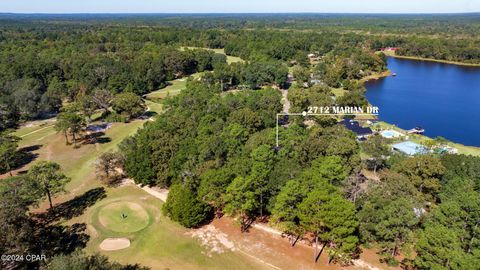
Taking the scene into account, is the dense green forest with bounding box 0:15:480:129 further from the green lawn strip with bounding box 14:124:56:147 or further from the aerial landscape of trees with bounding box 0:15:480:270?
the green lawn strip with bounding box 14:124:56:147

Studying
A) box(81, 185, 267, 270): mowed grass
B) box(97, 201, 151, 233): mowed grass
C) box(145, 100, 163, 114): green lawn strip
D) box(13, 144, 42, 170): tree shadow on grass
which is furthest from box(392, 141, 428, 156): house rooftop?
box(13, 144, 42, 170): tree shadow on grass

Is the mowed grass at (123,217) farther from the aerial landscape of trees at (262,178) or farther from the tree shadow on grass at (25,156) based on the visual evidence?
the tree shadow on grass at (25,156)

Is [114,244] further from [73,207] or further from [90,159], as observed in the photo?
[90,159]

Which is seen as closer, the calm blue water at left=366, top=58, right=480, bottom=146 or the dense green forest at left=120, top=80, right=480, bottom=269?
the dense green forest at left=120, top=80, right=480, bottom=269

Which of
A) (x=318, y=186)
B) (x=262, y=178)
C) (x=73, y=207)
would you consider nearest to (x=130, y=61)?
(x=73, y=207)

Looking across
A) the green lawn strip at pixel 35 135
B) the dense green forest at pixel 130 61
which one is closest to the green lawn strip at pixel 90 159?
the green lawn strip at pixel 35 135

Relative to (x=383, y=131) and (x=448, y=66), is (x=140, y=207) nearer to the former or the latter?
(x=383, y=131)

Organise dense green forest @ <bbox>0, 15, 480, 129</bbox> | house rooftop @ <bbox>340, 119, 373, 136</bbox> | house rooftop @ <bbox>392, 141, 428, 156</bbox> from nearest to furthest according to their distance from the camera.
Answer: house rooftop @ <bbox>392, 141, 428, 156</bbox> → house rooftop @ <bbox>340, 119, 373, 136</bbox> → dense green forest @ <bbox>0, 15, 480, 129</bbox>
